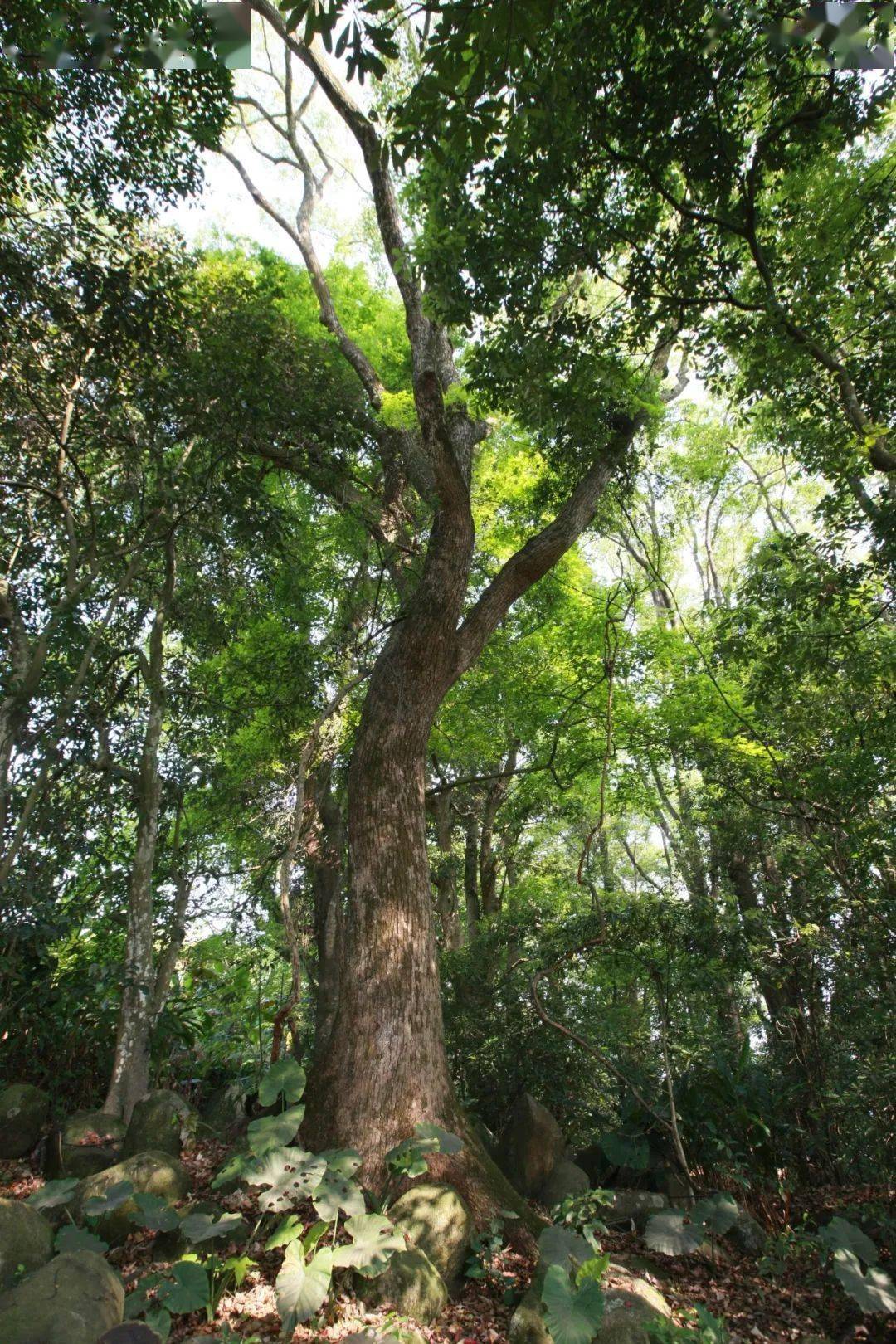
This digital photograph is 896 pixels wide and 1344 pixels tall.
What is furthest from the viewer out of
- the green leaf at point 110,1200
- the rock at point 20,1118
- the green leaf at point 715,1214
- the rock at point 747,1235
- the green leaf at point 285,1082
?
the rock at point 20,1118

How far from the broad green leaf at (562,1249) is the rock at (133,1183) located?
6.66ft

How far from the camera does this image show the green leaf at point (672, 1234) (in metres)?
3.79

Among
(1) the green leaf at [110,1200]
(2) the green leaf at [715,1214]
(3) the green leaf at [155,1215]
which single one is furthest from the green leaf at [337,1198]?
(2) the green leaf at [715,1214]

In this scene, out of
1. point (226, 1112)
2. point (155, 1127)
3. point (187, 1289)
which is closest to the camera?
point (187, 1289)

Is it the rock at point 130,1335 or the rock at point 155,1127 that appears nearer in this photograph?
the rock at point 130,1335

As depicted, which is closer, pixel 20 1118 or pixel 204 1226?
pixel 204 1226

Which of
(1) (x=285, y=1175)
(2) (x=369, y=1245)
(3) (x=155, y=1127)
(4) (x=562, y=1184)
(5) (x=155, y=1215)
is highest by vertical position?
(3) (x=155, y=1127)

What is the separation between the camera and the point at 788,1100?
4.94 m

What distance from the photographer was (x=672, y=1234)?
384cm


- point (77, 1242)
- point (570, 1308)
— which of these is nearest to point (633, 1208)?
point (570, 1308)

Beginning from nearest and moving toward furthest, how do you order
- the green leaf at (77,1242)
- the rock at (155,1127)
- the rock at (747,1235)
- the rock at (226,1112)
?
the green leaf at (77,1242) < the rock at (747,1235) < the rock at (155,1127) < the rock at (226,1112)

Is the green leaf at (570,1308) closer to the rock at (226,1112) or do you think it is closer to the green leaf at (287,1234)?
the green leaf at (287,1234)

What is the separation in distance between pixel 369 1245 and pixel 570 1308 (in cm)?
87

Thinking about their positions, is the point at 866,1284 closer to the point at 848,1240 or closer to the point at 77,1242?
the point at 848,1240
